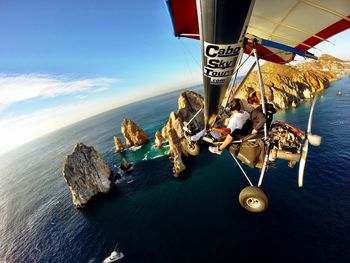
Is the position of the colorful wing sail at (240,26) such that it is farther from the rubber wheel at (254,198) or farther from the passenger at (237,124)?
the rubber wheel at (254,198)

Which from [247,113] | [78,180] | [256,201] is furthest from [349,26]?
[78,180]

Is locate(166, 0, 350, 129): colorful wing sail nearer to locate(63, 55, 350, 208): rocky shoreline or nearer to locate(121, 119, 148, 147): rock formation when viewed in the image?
locate(63, 55, 350, 208): rocky shoreline

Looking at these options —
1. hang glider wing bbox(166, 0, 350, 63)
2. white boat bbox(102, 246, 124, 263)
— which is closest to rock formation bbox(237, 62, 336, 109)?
white boat bbox(102, 246, 124, 263)

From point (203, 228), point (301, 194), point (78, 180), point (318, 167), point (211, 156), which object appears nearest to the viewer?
point (203, 228)

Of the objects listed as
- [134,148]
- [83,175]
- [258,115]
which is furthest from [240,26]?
[134,148]

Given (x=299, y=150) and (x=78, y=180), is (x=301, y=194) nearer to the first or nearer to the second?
(x=299, y=150)

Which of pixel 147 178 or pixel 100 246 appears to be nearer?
pixel 100 246
